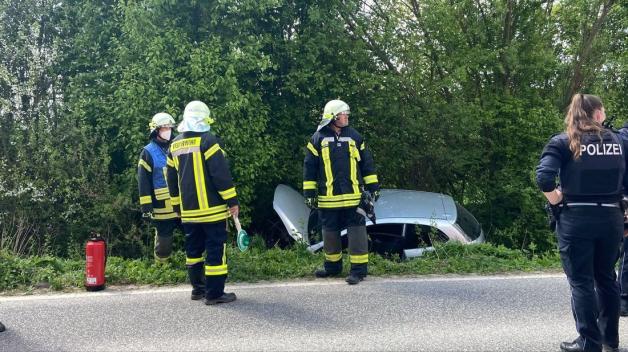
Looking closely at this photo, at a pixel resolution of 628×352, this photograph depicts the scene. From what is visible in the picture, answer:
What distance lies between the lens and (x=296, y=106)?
31.6 ft

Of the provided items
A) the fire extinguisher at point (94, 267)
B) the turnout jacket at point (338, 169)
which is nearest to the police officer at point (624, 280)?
the turnout jacket at point (338, 169)

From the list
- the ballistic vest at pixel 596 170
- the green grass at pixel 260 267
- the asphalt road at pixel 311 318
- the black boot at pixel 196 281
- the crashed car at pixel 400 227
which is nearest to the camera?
the ballistic vest at pixel 596 170

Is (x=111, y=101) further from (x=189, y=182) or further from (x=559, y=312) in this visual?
(x=559, y=312)

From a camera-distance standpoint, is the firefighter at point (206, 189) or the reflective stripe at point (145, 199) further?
the reflective stripe at point (145, 199)

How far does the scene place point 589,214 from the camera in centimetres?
369

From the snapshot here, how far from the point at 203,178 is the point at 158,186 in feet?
4.95

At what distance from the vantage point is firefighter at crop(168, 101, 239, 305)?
16.3 feet

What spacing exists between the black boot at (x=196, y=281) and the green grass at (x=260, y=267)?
0.66m

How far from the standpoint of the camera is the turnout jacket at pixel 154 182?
6148mm

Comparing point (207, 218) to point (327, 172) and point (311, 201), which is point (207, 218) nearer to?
point (327, 172)

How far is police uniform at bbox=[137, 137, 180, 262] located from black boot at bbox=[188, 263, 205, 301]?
1138 millimetres

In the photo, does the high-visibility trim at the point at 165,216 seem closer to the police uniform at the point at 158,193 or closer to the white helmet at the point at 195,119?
the police uniform at the point at 158,193

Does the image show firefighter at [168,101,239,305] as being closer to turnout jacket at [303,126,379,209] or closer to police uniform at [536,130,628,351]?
turnout jacket at [303,126,379,209]

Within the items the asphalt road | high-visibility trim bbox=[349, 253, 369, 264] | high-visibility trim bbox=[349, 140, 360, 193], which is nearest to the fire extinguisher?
the asphalt road
